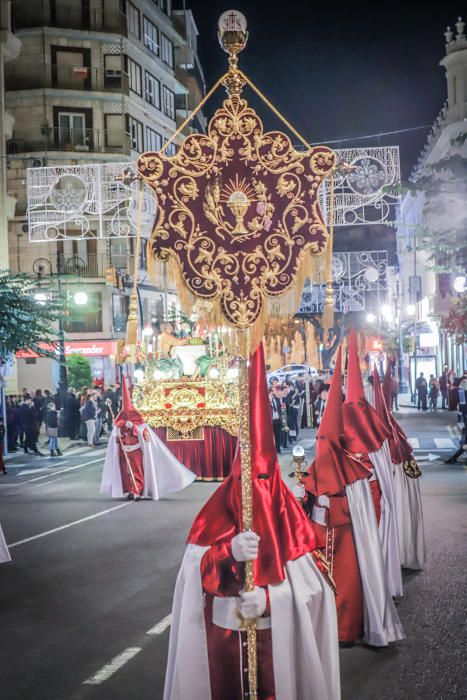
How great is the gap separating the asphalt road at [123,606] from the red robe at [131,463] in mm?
449

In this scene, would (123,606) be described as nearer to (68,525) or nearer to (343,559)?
(343,559)

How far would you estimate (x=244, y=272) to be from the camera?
5492mm

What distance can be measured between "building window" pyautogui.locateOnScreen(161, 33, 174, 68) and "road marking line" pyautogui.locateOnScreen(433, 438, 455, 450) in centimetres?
3455

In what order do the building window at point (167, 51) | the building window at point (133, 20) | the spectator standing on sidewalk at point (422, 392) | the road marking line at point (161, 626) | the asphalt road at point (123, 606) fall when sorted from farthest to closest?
the building window at point (167, 51)
the building window at point (133, 20)
the spectator standing on sidewalk at point (422, 392)
the road marking line at point (161, 626)
the asphalt road at point (123, 606)

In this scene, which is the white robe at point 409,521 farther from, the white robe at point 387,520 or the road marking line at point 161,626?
the road marking line at point 161,626

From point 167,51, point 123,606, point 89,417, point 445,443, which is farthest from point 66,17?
point 123,606

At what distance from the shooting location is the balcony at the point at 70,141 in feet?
149

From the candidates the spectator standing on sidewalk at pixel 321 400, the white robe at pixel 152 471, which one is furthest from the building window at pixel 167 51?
the white robe at pixel 152 471

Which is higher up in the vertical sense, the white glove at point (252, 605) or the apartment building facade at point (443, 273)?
the apartment building facade at point (443, 273)

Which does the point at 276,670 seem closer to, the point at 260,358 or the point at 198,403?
the point at 260,358

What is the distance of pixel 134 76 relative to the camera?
4853 cm

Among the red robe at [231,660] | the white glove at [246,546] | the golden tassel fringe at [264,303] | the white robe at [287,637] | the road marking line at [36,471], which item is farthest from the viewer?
the road marking line at [36,471]

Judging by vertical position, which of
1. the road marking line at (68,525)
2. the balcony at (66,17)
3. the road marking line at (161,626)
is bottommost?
the road marking line at (68,525)

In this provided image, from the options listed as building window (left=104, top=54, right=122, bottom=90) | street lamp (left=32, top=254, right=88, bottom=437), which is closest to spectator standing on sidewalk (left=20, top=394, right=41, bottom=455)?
street lamp (left=32, top=254, right=88, bottom=437)
